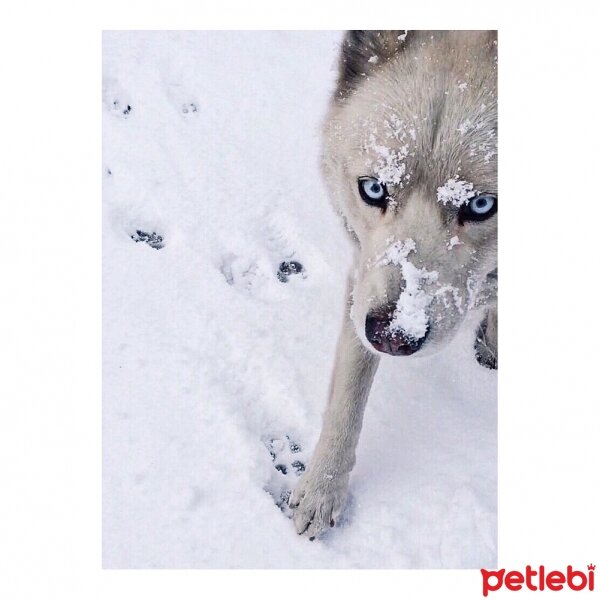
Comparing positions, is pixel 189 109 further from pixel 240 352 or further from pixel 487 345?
pixel 487 345

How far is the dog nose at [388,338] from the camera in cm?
158

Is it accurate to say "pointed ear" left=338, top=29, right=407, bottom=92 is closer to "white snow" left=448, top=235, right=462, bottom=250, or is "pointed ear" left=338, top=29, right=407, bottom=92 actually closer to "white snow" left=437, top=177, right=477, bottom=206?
"white snow" left=437, top=177, right=477, bottom=206

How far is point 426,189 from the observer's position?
64.8 inches

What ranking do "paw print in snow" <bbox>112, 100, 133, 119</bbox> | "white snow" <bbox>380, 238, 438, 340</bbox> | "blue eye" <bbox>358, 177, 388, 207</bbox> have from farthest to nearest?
"paw print in snow" <bbox>112, 100, 133, 119</bbox> < "blue eye" <bbox>358, 177, 388, 207</bbox> < "white snow" <bbox>380, 238, 438, 340</bbox>

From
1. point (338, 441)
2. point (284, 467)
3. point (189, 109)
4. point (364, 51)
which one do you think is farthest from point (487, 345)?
point (189, 109)

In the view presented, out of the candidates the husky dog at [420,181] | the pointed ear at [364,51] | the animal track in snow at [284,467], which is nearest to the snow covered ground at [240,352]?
the animal track in snow at [284,467]

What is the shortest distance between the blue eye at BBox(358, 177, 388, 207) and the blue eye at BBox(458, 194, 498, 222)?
0.73ft

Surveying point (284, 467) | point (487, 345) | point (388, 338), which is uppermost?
point (388, 338)

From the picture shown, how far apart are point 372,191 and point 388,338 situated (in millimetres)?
462

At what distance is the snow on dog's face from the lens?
162 cm

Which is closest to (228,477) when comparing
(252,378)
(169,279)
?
(252,378)

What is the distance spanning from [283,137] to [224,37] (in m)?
0.86
